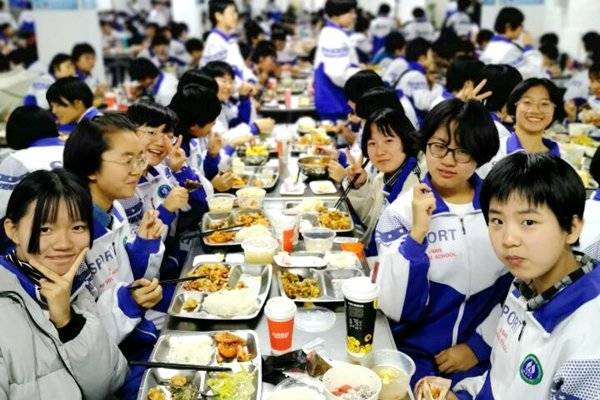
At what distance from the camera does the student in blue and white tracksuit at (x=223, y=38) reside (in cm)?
690

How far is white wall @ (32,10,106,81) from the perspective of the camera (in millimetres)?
9742

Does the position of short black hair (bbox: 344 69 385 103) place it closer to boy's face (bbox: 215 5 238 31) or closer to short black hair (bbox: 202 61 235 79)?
short black hair (bbox: 202 61 235 79)

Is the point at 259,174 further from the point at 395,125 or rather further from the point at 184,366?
the point at 184,366

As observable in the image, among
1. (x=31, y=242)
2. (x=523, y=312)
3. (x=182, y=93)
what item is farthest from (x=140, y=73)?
(x=523, y=312)

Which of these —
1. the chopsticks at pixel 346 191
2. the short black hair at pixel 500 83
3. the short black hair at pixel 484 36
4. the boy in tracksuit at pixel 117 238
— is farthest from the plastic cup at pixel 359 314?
the short black hair at pixel 484 36

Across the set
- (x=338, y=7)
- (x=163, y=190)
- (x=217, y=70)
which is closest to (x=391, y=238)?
(x=163, y=190)

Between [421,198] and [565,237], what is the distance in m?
0.64

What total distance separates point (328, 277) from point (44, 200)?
4.30 feet

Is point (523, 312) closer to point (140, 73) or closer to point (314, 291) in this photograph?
point (314, 291)

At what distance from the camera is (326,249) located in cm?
291

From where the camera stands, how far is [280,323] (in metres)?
2.00

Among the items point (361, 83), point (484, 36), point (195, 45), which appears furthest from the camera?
point (195, 45)

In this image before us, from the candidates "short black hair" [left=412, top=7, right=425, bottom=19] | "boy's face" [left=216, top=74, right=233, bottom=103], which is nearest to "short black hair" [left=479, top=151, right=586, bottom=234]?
"boy's face" [left=216, top=74, right=233, bottom=103]

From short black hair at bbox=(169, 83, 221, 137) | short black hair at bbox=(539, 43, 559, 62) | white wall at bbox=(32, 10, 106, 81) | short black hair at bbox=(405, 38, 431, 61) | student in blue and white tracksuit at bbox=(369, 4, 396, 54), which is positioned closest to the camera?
short black hair at bbox=(169, 83, 221, 137)
